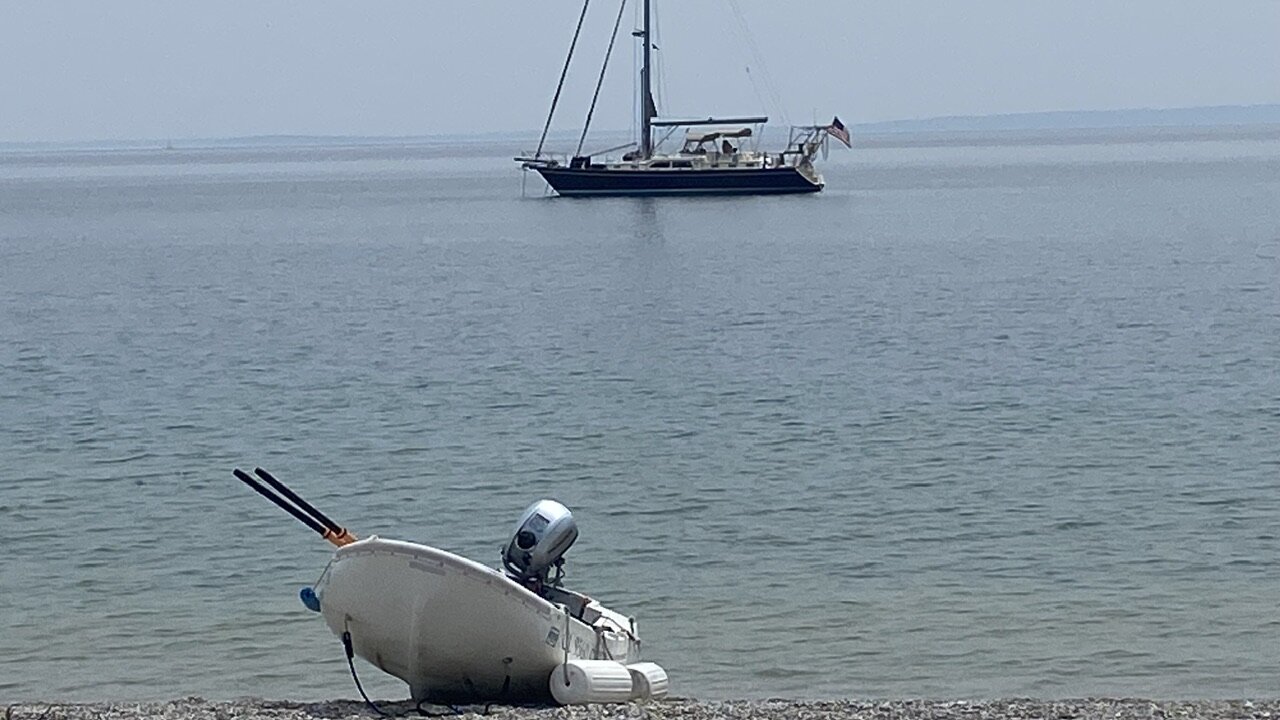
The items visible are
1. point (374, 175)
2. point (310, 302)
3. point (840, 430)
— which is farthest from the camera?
point (374, 175)

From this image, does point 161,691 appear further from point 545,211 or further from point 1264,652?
point 545,211

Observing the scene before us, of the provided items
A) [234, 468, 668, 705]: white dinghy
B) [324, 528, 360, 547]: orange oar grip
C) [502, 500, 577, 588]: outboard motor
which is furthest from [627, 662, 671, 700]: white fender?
[324, 528, 360, 547]: orange oar grip

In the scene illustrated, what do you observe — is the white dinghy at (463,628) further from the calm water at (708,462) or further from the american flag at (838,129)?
the american flag at (838,129)

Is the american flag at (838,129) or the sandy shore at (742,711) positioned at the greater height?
the american flag at (838,129)

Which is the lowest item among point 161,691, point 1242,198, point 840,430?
point 161,691

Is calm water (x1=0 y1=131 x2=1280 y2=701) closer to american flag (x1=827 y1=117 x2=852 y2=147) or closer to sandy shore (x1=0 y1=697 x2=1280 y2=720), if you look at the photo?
sandy shore (x1=0 y1=697 x2=1280 y2=720)

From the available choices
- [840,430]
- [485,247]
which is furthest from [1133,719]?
[485,247]

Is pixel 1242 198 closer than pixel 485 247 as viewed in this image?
No

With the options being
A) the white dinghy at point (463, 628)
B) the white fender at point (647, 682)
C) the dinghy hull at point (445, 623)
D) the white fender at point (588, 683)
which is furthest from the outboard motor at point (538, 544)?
the white fender at point (647, 682)

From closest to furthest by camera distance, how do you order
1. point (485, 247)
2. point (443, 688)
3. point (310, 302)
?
point (443, 688) → point (310, 302) → point (485, 247)

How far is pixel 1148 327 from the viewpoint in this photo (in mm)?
38656

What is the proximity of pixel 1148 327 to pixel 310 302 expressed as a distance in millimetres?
20645

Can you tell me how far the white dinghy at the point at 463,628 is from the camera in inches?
477

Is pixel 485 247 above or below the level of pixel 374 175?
below
